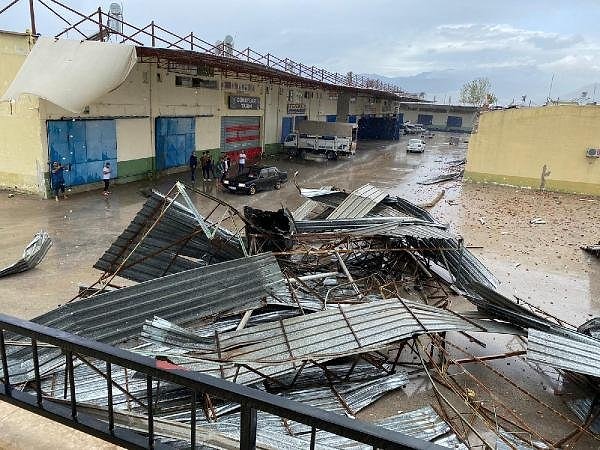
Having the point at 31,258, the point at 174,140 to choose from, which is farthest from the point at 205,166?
the point at 31,258

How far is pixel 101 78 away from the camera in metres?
15.2

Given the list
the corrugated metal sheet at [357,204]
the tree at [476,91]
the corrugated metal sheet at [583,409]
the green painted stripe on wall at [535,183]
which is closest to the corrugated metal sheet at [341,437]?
the corrugated metal sheet at [583,409]

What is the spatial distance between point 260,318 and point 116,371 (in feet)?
6.58

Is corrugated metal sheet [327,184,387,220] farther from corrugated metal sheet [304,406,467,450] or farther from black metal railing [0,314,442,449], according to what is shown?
black metal railing [0,314,442,449]

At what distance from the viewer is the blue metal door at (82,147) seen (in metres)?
17.5

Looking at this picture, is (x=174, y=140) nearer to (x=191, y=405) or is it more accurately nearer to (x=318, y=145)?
(x=318, y=145)

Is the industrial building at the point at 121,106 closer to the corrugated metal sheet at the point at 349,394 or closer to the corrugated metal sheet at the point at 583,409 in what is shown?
the corrugated metal sheet at the point at 349,394

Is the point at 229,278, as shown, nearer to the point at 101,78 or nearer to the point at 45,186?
the point at 101,78

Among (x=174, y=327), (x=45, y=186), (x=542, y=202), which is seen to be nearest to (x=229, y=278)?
(x=174, y=327)

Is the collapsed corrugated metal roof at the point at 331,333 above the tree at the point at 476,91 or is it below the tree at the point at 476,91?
below

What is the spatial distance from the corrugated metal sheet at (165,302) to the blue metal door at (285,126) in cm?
2866

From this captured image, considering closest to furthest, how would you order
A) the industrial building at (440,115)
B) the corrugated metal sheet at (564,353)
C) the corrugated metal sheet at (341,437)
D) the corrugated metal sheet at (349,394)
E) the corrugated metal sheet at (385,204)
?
the corrugated metal sheet at (341,437)
the corrugated metal sheet at (564,353)
the corrugated metal sheet at (349,394)
the corrugated metal sheet at (385,204)
the industrial building at (440,115)

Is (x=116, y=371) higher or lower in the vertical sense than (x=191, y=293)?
lower

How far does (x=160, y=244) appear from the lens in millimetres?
7469
